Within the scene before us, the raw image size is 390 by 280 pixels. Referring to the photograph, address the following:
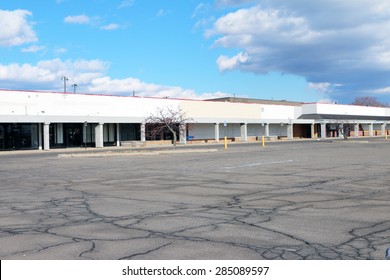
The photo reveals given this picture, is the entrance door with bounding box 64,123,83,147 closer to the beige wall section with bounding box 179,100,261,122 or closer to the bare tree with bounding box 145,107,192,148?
the bare tree with bounding box 145,107,192,148

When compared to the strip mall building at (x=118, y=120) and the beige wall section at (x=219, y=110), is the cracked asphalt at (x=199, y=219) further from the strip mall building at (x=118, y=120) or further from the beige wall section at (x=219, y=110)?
the beige wall section at (x=219, y=110)

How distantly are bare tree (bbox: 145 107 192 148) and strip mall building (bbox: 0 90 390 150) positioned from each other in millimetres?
719

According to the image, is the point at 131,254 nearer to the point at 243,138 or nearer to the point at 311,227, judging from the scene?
the point at 311,227

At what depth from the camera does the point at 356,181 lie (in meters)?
14.3

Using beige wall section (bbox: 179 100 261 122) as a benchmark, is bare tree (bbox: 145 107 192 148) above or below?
below

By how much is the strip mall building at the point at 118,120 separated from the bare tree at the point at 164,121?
719 mm

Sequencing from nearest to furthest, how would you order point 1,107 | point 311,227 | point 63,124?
point 311,227 < point 1,107 < point 63,124

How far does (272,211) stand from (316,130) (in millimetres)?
78829

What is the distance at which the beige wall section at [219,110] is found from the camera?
61.4 m

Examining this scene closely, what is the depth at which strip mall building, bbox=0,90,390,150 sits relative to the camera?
149 feet

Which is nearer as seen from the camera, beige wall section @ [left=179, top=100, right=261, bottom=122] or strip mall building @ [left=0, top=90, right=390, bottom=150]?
strip mall building @ [left=0, top=90, right=390, bottom=150]

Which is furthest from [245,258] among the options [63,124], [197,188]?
[63,124]

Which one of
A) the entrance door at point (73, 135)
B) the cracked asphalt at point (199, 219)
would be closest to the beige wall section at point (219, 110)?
the entrance door at point (73, 135)

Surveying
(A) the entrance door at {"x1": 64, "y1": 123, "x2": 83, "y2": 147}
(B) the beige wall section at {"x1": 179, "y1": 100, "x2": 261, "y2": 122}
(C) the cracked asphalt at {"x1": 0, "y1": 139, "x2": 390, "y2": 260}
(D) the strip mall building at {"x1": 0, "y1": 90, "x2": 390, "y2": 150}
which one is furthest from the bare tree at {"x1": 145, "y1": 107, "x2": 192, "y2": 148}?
(C) the cracked asphalt at {"x1": 0, "y1": 139, "x2": 390, "y2": 260}
